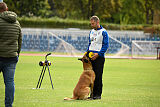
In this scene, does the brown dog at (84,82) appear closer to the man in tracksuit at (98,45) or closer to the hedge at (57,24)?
the man in tracksuit at (98,45)

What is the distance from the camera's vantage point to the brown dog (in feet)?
33.7

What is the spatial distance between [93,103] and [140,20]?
2660 inches

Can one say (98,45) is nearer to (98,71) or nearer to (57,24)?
(98,71)

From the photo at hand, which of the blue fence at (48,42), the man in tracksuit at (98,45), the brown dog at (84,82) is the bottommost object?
the blue fence at (48,42)

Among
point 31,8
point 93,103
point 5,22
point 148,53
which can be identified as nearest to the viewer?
point 5,22

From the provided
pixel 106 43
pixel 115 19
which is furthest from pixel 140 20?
pixel 106 43

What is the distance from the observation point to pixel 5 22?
28.0 feet

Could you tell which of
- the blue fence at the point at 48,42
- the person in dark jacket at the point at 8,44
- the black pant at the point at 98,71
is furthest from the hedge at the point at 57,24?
the person in dark jacket at the point at 8,44

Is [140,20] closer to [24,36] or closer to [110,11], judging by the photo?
[110,11]

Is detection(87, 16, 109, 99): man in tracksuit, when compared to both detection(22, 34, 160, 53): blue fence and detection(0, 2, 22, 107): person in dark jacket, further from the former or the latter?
detection(22, 34, 160, 53): blue fence

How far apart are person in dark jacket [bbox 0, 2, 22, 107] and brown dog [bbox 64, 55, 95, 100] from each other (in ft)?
6.89

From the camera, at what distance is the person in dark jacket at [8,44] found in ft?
27.8

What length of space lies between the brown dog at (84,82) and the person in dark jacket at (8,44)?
6.89ft

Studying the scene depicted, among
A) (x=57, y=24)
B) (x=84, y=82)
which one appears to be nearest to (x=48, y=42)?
(x=57, y=24)
